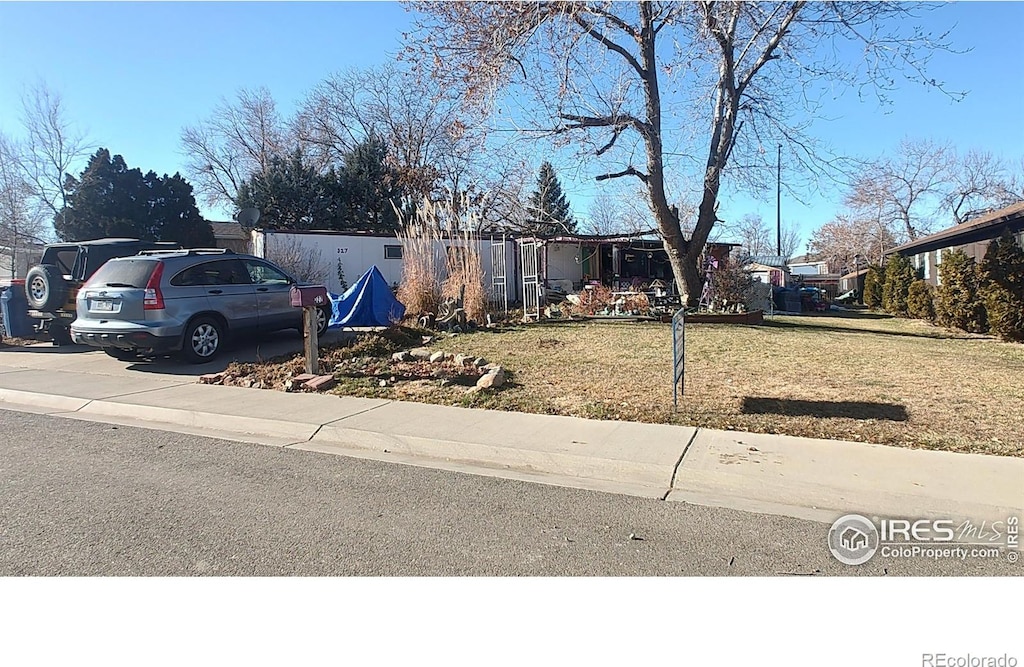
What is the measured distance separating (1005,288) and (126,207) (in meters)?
30.7

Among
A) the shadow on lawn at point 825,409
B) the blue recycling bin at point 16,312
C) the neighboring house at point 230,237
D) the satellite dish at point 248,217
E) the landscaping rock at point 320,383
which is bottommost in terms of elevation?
the shadow on lawn at point 825,409

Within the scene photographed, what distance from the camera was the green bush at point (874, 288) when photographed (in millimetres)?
25953

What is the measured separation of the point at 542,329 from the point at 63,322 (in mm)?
9685

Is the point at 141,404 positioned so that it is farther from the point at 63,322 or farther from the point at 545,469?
the point at 63,322

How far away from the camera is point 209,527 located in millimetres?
3963

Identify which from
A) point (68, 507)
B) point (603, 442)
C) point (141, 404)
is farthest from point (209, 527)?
point (141, 404)

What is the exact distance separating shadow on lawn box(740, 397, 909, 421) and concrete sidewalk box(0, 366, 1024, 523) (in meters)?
0.90

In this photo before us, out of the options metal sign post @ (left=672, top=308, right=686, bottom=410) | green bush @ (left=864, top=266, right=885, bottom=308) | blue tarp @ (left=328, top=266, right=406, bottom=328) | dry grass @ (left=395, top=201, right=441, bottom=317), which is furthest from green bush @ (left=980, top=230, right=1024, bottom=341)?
green bush @ (left=864, top=266, right=885, bottom=308)

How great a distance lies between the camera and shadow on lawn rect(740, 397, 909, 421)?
20.3 ft

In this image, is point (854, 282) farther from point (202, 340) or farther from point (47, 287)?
point (47, 287)

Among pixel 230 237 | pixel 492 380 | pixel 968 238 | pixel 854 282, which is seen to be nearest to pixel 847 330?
pixel 968 238

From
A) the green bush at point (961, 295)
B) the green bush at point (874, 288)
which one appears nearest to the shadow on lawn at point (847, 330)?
the green bush at point (961, 295)

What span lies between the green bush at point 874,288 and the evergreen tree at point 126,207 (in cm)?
2973

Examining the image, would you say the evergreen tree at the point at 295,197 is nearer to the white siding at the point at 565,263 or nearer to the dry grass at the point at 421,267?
the white siding at the point at 565,263
